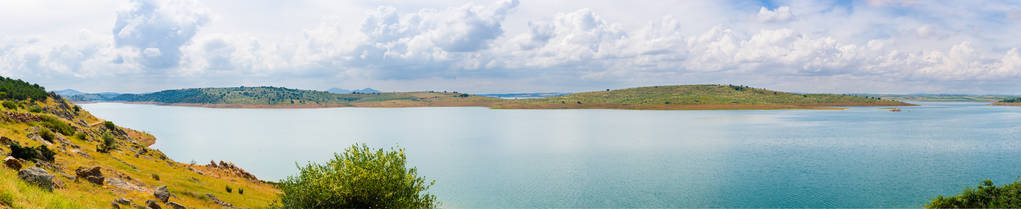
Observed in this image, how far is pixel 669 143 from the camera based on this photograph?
72.9m

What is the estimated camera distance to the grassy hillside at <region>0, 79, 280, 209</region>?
15.2 metres

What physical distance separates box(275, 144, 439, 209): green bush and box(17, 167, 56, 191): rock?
9115mm

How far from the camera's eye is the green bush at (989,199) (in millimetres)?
24000

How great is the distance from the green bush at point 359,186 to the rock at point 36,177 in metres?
9.11

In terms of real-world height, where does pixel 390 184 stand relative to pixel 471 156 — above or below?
above

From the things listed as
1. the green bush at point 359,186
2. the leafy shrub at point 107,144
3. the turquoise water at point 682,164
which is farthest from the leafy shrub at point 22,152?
the turquoise water at point 682,164

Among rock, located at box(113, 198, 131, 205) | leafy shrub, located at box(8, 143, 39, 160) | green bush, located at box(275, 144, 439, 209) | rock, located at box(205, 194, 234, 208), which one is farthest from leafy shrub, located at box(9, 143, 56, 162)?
green bush, located at box(275, 144, 439, 209)

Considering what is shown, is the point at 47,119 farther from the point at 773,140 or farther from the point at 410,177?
the point at 773,140

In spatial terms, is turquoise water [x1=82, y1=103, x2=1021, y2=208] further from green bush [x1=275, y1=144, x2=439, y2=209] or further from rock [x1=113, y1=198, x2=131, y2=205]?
rock [x1=113, y1=198, x2=131, y2=205]

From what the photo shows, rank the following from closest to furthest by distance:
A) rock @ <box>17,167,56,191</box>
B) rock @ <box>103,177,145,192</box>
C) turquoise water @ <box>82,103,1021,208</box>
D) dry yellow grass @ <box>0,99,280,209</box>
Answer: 1. dry yellow grass @ <box>0,99,280,209</box>
2. rock @ <box>17,167,56,191</box>
3. rock @ <box>103,177,145,192</box>
4. turquoise water @ <box>82,103,1021,208</box>

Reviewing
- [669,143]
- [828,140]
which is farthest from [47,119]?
[828,140]

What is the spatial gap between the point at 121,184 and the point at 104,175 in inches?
54.1

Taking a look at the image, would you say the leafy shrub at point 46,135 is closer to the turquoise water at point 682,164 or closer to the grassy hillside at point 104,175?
the grassy hillside at point 104,175

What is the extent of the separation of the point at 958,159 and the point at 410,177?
2376 inches
